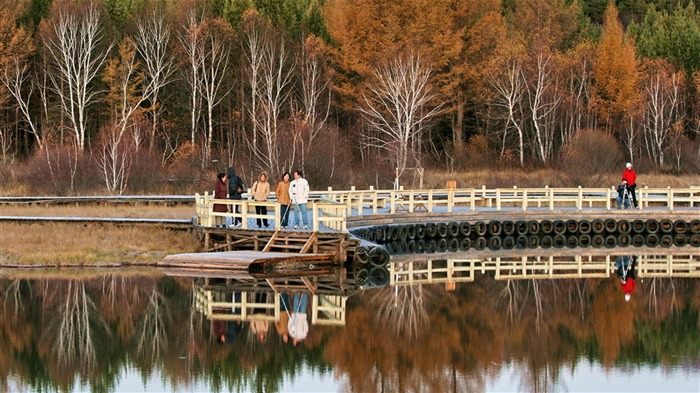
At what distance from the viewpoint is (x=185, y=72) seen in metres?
77.9

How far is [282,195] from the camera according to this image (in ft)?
134

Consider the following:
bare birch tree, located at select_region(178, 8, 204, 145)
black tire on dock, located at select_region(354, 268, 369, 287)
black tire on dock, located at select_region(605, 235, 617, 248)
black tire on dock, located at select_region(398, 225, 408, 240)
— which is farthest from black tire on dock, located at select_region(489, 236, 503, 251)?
bare birch tree, located at select_region(178, 8, 204, 145)

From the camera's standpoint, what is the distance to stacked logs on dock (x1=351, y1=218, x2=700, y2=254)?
47906mm

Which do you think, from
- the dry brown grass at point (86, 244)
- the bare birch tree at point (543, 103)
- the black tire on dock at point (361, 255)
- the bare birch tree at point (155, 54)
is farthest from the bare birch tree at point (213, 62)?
the black tire on dock at point (361, 255)

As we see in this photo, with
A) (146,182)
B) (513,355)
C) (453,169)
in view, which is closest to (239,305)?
(513,355)

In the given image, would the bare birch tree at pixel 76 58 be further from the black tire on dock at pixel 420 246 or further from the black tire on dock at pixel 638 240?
the black tire on dock at pixel 638 240

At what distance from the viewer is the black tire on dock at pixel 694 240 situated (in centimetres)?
4972

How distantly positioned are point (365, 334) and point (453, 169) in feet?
164

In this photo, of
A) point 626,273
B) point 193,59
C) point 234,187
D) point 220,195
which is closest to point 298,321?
point 234,187

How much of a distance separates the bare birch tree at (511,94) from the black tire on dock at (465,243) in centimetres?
2979

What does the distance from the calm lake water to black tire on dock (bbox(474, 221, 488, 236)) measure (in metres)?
8.73

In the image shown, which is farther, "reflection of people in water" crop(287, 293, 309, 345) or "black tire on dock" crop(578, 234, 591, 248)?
"black tire on dock" crop(578, 234, 591, 248)

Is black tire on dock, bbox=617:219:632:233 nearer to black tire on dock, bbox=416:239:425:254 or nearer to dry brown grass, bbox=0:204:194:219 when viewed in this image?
black tire on dock, bbox=416:239:425:254

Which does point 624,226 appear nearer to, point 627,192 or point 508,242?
point 627,192
